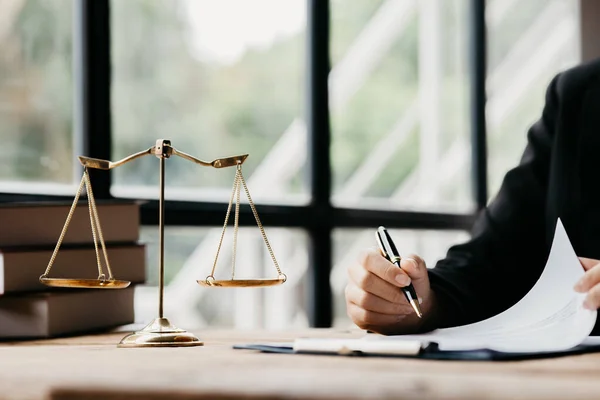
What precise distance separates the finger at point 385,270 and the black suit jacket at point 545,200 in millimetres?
373

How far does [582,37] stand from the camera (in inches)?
154

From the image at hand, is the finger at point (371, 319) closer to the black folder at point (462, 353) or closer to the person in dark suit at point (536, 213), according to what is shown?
the person in dark suit at point (536, 213)

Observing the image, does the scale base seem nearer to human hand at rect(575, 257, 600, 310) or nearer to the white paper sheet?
the white paper sheet

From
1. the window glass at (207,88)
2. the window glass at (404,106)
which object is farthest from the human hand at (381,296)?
the window glass at (404,106)

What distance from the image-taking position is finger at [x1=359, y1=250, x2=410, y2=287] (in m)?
1.25

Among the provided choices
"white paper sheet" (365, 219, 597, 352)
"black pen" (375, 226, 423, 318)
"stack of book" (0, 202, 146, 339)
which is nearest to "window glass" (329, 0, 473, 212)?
"stack of book" (0, 202, 146, 339)

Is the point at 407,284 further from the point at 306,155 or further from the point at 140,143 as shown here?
the point at 306,155

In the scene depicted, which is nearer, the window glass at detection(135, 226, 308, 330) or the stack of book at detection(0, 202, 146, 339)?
the stack of book at detection(0, 202, 146, 339)

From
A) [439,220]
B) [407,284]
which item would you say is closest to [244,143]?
→ [439,220]

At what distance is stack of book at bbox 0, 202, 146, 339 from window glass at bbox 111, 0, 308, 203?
55 cm

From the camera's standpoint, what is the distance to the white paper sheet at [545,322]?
3.31 feet

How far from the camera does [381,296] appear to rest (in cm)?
128

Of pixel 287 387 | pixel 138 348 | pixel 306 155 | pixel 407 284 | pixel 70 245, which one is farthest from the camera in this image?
pixel 306 155

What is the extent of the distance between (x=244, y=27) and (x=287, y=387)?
80.5 inches
